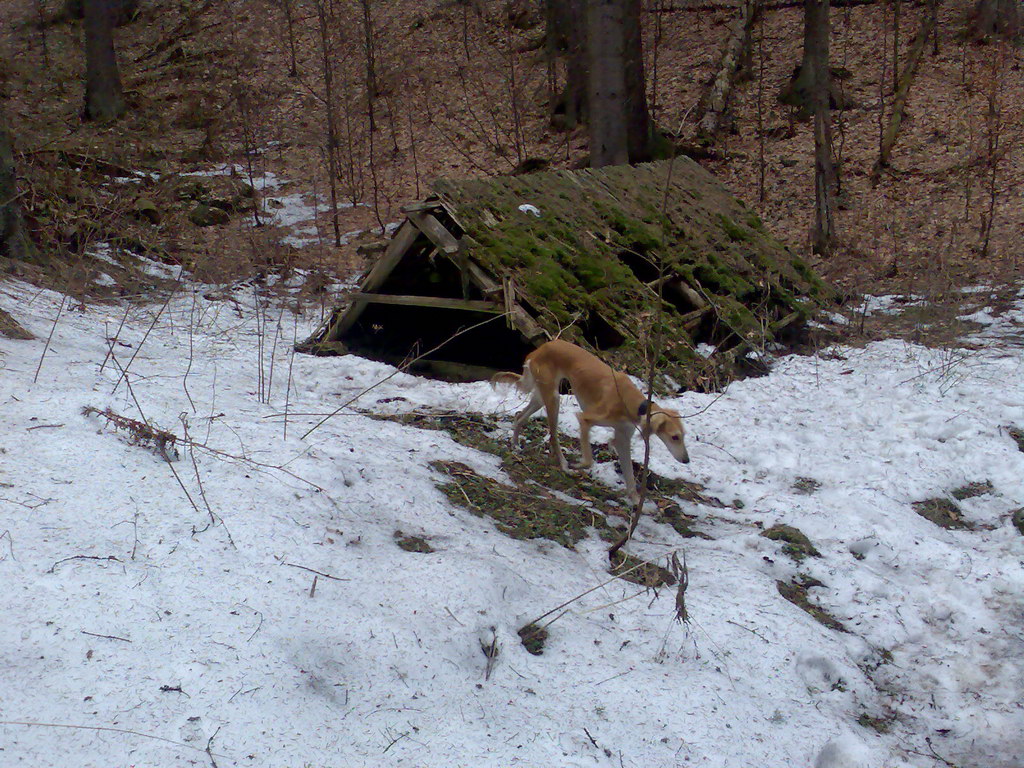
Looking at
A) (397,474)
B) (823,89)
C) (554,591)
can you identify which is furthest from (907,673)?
(823,89)

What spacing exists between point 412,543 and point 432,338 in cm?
568

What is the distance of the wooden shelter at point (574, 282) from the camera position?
26.1 feet

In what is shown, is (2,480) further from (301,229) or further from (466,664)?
(301,229)

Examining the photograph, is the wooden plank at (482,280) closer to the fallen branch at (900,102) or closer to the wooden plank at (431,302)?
the wooden plank at (431,302)

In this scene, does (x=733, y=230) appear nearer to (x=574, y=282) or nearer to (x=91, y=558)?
(x=574, y=282)

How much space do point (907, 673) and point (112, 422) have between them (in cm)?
446

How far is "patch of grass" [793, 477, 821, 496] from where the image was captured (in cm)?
615

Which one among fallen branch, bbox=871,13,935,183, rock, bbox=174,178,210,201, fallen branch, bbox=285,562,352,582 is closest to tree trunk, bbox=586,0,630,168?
fallen branch, bbox=871,13,935,183

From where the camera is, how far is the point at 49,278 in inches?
384

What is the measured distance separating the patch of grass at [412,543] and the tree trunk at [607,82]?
10934mm

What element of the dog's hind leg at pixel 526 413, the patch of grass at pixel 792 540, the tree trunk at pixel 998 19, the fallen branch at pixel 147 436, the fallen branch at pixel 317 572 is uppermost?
the tree trunk at pixel 998 19

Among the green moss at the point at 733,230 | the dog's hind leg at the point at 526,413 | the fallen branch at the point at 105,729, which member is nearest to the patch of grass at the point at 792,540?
the dog's hind leg at the point at 526,413

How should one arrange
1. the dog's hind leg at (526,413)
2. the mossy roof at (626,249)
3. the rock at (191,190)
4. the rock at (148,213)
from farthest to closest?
1. the rock at (191,190)
2. the rock at (148,213)
3. the mossy roof at (626,249)
4. the dog's hind leg at (526,413)

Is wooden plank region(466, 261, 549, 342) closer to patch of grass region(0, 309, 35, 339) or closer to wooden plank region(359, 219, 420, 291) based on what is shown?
wooden plank region(359, 219, 420, 291)
